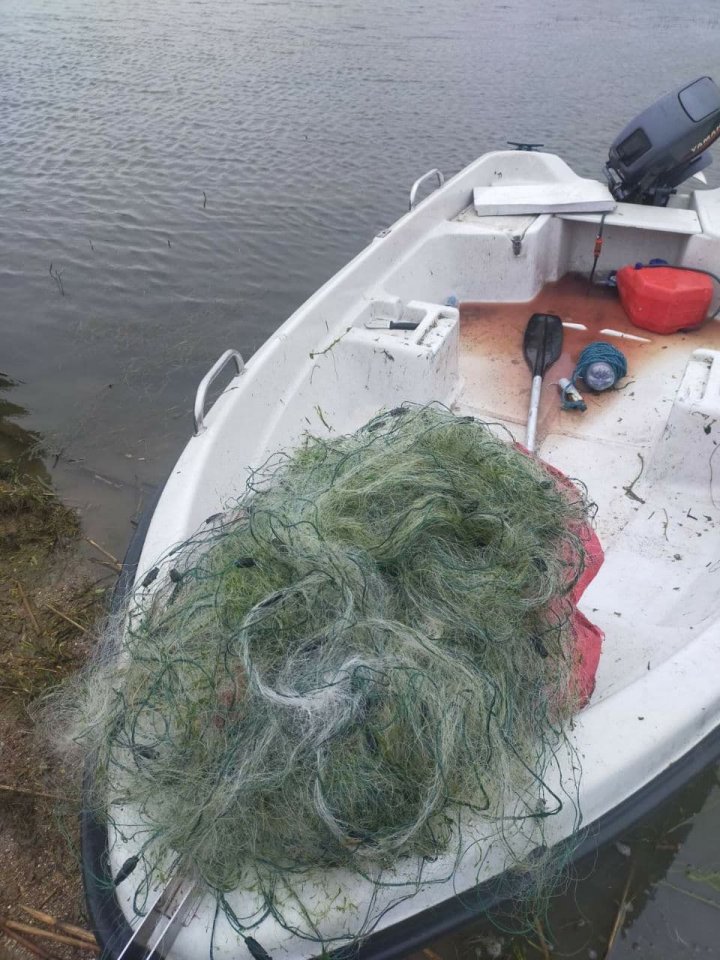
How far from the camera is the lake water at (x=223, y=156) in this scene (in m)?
5.65

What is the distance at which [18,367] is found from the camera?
6320 mm

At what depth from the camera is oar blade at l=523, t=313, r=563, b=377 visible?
4.32 m

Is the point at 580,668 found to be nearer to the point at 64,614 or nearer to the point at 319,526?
the point at 319,526

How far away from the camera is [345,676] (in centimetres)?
164

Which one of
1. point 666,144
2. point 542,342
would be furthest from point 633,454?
point 666,144

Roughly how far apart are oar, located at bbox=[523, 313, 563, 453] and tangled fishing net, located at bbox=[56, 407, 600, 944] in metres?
2.15

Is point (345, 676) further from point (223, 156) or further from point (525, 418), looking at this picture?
point (223, 156)

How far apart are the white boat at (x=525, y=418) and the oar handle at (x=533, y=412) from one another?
0.11 meters

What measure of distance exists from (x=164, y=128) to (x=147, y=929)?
1207 cm

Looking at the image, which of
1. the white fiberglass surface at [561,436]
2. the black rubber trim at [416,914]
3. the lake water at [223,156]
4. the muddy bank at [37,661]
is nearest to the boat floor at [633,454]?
the white fiberglass surface at [561,436]

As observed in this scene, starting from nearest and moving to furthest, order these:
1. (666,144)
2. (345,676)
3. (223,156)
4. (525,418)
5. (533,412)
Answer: (345,676), (533,412), (525,418), (666,144), (223,156)

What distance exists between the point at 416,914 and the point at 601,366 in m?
3.19

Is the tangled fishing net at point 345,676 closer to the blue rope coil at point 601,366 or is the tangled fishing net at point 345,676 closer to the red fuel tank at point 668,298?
the blue rope coil at point 601,366

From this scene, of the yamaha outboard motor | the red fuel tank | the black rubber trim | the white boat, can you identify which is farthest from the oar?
the black rubber trim
